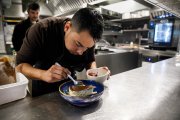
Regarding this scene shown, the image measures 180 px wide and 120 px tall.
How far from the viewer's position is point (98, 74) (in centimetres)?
105

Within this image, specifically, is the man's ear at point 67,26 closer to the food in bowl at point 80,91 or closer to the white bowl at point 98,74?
the white bowl at point 98,74

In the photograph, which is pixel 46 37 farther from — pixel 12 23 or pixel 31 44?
pixel 12 23

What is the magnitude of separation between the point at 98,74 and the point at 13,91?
576 millimetres

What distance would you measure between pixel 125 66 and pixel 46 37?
6.56ft

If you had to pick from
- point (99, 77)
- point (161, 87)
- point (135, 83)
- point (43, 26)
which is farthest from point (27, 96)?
point (161, 87)

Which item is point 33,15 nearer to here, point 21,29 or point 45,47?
point 21,29

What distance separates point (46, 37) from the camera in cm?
111

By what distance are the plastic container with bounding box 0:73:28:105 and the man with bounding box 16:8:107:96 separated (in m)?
0.06

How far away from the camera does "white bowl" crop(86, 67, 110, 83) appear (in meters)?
0.92

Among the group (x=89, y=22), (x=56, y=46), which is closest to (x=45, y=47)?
(x=56, y=46)

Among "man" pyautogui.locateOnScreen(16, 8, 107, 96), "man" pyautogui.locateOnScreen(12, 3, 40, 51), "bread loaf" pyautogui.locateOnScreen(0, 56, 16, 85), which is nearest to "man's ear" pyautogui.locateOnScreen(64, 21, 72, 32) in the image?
"man" pyautogui.locateOnScreen(16, 8, 107, 96)

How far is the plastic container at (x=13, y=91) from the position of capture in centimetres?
66

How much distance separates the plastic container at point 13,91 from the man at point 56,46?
0.19 ft

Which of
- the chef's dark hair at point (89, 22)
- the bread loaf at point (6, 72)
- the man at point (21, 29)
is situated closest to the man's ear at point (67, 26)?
the chef's dark hair at point (89, 22)
